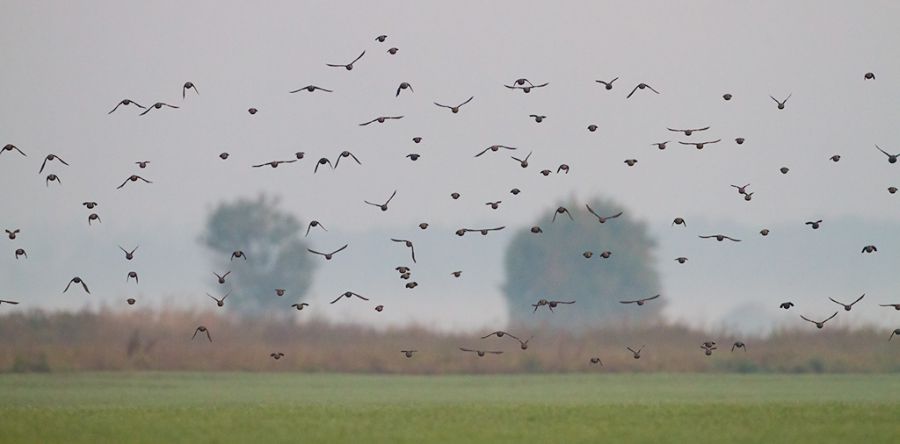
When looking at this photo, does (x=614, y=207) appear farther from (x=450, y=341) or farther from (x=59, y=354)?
(x=59, y=354)

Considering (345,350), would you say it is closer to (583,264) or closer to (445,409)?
(445,409)

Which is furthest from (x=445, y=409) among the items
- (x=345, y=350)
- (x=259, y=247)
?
(x=259, y=247)

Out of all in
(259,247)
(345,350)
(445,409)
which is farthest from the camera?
(259,247)

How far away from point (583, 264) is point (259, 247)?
587 inches

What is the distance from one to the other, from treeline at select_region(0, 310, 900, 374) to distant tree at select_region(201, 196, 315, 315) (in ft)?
118

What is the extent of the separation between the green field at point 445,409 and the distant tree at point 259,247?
134 feet

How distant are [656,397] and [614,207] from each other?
5321 centimetres

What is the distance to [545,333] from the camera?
39.5 meters

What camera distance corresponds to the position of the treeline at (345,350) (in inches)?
1353

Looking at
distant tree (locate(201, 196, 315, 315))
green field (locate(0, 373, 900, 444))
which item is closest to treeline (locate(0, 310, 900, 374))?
green field (locate(0, 373, 900, 444))

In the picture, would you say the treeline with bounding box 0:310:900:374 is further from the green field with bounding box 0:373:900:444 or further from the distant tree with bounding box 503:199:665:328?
the distant tree with bounding box 503:199:665:328

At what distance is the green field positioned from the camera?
1850 cm

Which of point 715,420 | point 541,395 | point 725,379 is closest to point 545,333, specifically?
point 725,379

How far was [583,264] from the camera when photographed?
7750 cm
